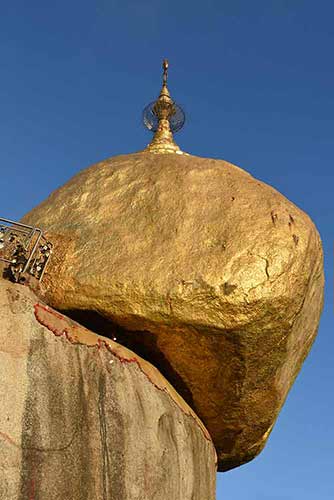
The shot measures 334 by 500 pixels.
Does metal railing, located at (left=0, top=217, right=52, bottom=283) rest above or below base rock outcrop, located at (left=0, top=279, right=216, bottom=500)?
above

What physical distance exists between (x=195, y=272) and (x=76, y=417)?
154cm

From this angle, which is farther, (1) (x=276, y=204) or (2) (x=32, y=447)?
(1) (x=276, y=204)

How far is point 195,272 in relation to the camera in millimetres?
5562

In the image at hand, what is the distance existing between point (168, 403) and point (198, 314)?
0.90 metres

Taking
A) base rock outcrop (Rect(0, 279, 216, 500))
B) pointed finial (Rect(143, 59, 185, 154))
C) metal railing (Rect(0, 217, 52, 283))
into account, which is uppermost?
pointed finial (Rect(143, 59, 185, 154))

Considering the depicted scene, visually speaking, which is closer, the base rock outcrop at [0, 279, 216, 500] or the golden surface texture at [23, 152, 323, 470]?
the base rock outcrop at [0, 279, 216, 500]

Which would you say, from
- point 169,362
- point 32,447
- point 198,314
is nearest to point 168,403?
point 169,362

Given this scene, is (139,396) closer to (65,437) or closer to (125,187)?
(65,437)

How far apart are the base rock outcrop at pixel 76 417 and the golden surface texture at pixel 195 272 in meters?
0.44

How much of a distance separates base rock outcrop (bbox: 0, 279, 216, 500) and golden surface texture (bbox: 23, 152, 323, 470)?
441 millimetres

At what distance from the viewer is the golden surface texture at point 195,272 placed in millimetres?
5578

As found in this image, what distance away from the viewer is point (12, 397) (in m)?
4.43

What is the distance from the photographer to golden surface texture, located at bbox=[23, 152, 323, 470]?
5578 mm

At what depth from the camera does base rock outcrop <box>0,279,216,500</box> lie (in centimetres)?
436
